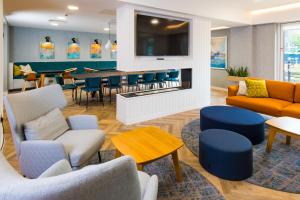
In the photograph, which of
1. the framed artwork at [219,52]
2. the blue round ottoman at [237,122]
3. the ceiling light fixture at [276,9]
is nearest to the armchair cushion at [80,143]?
the blue round ottoman at [237,122]

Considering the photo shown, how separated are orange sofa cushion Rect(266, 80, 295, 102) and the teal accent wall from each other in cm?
853

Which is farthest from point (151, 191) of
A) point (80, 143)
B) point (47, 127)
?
Result: point (47, 127)

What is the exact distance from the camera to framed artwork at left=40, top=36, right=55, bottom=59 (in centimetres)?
945

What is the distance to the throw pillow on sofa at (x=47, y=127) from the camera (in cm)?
228

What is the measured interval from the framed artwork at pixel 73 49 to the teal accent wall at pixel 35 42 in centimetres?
16

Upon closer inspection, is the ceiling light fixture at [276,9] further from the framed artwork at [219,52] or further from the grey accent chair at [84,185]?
the grey accent chair at [84,185]

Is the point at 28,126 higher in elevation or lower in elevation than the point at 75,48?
lower

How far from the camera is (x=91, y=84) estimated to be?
5.83 m

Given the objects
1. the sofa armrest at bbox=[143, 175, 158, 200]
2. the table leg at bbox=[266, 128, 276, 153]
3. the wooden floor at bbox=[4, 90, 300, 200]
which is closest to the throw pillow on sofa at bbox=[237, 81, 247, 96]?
the wooden floor at bbox=[4, 90, 300, 200]

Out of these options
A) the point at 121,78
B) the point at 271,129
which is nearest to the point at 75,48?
the point at 121,78

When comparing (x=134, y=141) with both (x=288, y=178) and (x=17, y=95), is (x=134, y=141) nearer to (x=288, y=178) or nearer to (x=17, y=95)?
(x=17, y=95)

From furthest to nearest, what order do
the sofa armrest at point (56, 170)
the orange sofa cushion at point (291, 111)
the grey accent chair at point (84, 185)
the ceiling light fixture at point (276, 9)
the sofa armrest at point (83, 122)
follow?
the ceiling light fixture at point (276, 9), the orange sofa cushion at point (291, 111), the sofa armrest at point (83, 122), the sofa armrest at point (56, 170), the grey accent chair at point (84, 185)

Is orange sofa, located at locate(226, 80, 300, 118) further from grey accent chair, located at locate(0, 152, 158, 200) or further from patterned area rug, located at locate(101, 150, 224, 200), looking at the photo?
grey accent chair, located at locate(0, 152, 158, 200)

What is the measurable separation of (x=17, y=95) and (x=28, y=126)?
37 centimetres
